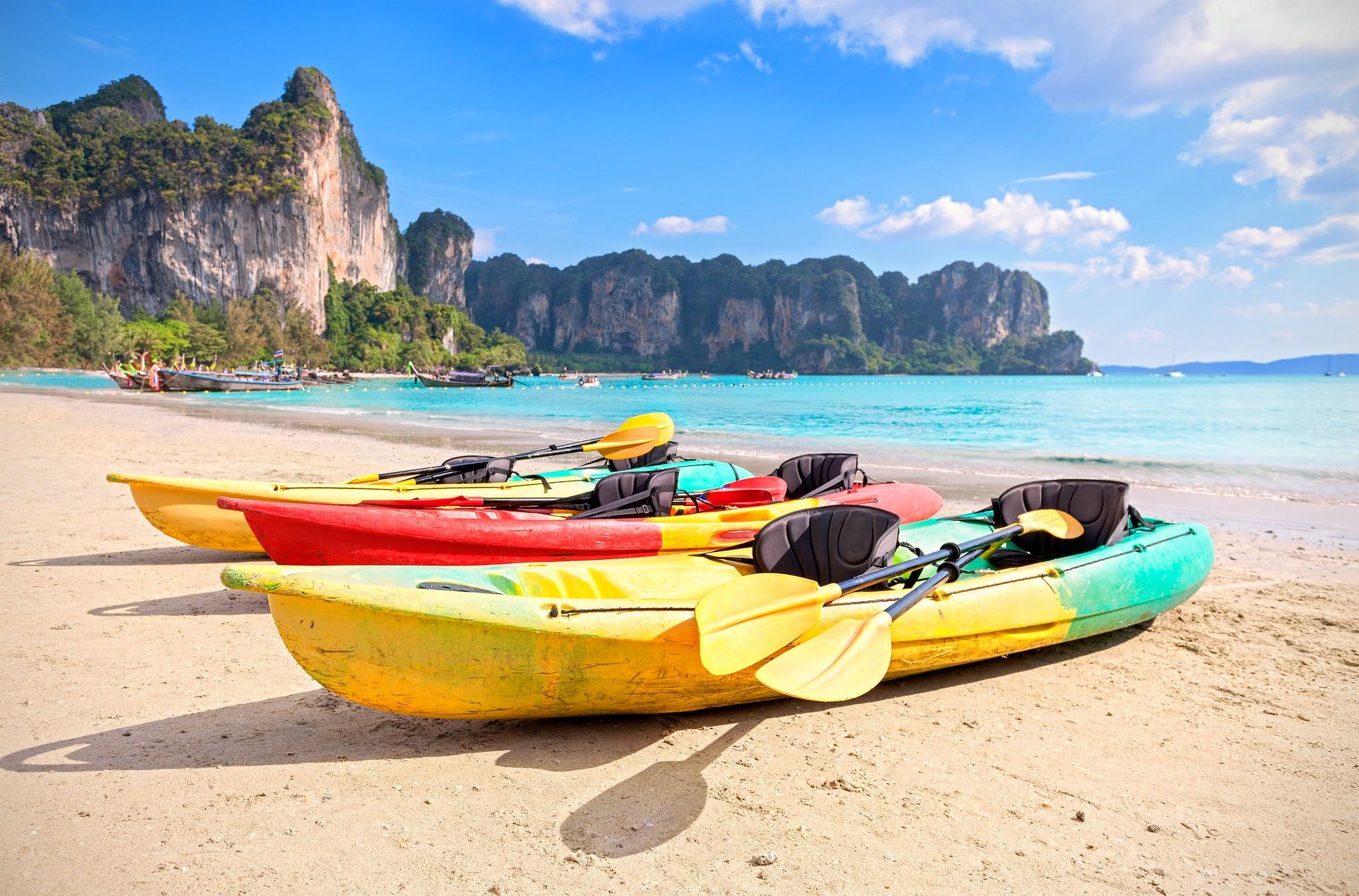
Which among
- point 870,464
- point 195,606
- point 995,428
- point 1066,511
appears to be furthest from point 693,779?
point 995,428

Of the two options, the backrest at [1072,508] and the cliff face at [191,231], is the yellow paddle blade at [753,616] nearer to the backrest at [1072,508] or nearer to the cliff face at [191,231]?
the backrest at [1072,508]

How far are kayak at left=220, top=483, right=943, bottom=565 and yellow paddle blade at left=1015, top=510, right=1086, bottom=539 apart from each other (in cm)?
154

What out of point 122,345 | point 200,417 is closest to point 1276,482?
point 200,417

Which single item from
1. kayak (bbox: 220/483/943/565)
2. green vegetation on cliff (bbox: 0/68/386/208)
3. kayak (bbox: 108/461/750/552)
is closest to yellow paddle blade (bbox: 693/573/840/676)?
kayak (bbox: 220/483/943/565)

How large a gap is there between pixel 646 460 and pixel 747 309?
166m

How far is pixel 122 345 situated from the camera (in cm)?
5712

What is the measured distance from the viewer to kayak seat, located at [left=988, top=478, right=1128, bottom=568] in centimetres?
455

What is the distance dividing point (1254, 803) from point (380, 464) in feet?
35.4

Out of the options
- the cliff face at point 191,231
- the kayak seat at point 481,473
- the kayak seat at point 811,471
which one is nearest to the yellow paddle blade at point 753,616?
→ the kayak seat at point 811,471

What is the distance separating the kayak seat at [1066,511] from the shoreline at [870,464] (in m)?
3.42

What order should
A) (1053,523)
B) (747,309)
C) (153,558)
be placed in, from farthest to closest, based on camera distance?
(747,309) < (153,558) < (1053,523)

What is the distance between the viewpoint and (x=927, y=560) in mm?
3516

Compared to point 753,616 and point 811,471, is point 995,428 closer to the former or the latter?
point 811,471

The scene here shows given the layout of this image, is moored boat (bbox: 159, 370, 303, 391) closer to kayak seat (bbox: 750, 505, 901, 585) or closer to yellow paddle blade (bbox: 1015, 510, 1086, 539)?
kayak seat (bbox: 750, 505, 901, 585)
